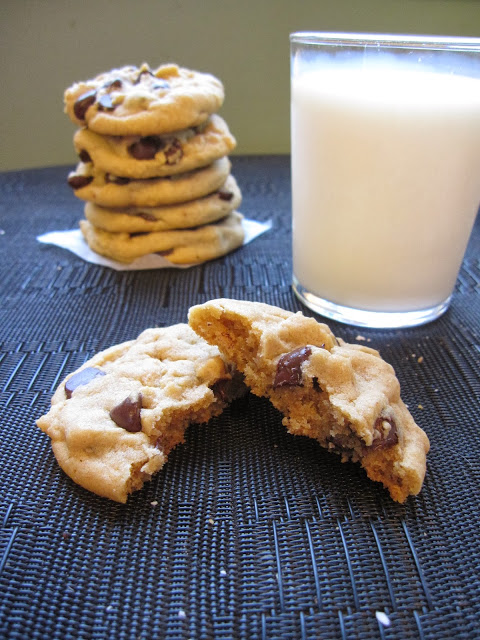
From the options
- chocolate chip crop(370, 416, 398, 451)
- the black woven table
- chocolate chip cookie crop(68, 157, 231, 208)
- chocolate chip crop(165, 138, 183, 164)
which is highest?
chocolate chip crop(165, 138, 183, 164)

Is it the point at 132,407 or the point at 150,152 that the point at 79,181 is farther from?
the point at 132,407

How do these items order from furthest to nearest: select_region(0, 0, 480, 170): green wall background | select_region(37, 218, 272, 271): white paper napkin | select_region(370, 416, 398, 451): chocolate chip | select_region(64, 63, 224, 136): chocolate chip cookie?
select_region(0, 0, 480, 170): green wall background → select_region(37, 218, 272, 271): white paper napkin → select_region(64, 63, 224, 136): chocolate chip cookie → select_region(370, 416, 398, 451): chocolate chip

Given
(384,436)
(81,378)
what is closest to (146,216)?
(81,378)

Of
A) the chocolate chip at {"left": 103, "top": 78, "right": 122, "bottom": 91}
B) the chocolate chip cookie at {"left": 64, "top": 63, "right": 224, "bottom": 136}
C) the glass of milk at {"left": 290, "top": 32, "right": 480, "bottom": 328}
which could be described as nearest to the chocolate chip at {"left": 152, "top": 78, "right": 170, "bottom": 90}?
the chocolate chip cookie at {"left": 64, "top": 63, "right": 224, "bottom": 136}

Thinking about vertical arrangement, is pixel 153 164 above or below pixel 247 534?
above

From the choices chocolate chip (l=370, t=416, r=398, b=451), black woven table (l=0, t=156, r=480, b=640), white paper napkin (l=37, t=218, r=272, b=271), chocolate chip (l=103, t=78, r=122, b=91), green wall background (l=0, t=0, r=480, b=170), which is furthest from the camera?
green wall background (l=0, t=0, r=480, b=170)

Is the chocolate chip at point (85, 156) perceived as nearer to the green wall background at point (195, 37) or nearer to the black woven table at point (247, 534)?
the black woven table at point (247, 534)

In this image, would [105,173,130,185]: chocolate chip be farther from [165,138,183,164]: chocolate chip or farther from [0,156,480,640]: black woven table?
[0,156,480,640]: black woven table

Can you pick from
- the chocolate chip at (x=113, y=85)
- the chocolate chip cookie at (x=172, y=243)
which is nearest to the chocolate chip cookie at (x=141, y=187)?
the chocolate chip cookie at (x=172, y=243)
